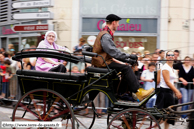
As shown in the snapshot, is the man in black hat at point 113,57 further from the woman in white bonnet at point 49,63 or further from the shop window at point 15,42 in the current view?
the shop window at point 15,42

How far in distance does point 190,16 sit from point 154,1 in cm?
162

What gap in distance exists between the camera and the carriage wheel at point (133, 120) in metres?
4.10

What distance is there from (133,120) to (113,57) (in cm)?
97

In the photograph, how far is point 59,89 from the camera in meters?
4.44

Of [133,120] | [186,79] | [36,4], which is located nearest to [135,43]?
[36,4]

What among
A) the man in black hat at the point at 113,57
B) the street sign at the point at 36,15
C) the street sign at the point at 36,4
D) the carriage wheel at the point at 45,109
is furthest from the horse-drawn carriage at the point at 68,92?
the street sign at the point at 36,4

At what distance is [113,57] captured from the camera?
4305mm

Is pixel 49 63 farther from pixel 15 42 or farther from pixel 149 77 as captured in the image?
pixel 15 42

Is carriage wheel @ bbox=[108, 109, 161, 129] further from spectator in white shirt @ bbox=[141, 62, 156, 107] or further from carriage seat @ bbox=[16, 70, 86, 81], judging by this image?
spectator in white shirt @ bbox=[141, 62, 156, 107]

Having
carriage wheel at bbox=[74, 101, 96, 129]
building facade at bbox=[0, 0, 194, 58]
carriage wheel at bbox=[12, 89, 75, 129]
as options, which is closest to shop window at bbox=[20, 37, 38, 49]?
building facade at bbox=[0, 0, 194, 58]

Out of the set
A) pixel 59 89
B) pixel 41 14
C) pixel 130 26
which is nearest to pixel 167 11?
pixel 130 26

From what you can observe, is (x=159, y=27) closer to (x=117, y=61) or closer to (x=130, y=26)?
(x=130, y=26)

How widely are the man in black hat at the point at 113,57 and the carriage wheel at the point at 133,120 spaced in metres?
0.34

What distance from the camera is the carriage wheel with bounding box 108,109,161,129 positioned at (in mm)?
4102
